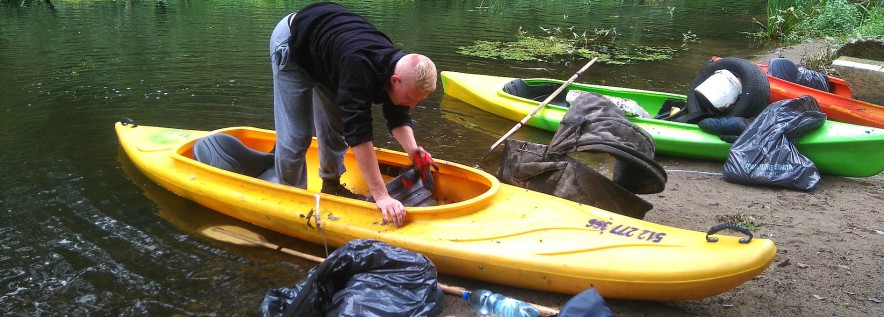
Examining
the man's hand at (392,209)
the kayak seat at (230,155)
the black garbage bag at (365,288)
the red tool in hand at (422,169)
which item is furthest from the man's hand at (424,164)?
the kayak seat at (230,155)

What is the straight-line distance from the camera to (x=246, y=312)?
3.32 meters

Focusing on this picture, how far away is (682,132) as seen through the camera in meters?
5.89

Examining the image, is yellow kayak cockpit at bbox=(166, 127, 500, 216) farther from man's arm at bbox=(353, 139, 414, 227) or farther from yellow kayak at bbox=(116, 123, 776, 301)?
man's arm at bbox=(353, 139, 414, 227)

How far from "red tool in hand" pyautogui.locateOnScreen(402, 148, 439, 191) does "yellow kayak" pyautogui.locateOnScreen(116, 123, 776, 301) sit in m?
0.19

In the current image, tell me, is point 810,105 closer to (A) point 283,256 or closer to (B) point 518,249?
(B) point 518,249

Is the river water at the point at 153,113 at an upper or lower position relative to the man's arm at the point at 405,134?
lower

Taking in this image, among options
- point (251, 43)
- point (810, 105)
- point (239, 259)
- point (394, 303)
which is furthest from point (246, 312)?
point (251, 43)

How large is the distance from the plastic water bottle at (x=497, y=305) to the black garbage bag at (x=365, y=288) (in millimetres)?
173

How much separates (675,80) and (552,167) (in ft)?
19.5

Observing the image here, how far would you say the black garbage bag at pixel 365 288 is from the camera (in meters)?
2.82

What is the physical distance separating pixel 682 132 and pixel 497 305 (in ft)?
11.8

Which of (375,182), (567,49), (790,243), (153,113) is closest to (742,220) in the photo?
(790,243)

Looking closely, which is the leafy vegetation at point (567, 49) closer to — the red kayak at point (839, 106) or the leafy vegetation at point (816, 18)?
→ the leafy vegetation at point (816, 18)

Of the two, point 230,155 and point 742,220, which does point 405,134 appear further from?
point 742,220
